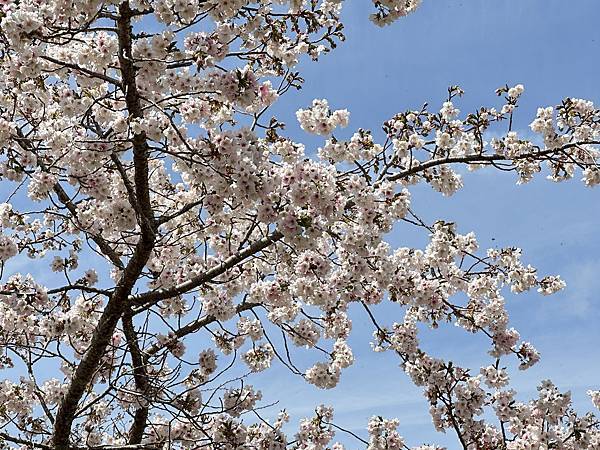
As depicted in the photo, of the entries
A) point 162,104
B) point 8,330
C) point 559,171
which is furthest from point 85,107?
point 559,171

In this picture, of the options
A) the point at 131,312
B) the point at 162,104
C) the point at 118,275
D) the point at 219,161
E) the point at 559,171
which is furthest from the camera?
the point at 118,275

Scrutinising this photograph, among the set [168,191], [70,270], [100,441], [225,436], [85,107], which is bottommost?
[225,436]

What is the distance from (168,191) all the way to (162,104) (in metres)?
3.76

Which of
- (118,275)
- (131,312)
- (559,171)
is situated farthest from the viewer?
(118,275)

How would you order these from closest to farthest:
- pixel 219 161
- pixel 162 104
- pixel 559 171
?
pixel 219 161
pixel 162 104
pixel 559 171

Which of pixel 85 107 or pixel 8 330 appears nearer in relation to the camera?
pixel 85 107

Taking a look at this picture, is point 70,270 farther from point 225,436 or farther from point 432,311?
point 432,311

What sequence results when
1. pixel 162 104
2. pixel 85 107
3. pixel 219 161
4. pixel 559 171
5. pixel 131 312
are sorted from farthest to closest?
pixel 131 312 → pixel 559 171 → pixel 85 107 → pixel 162 104 → pixel 219 161

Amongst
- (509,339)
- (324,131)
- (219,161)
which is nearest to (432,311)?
(509,339)

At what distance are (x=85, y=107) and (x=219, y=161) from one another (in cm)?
231

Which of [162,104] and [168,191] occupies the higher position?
[168,191]

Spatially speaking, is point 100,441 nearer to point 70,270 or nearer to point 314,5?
point 70,270

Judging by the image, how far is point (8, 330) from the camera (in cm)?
879

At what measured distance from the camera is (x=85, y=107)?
7.06 m
